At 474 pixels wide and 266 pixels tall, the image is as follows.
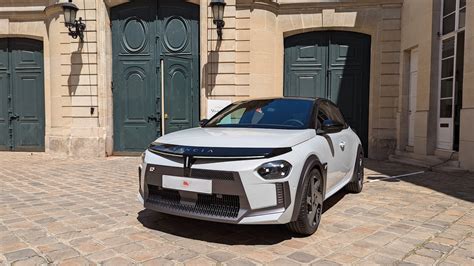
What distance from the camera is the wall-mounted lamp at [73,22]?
9.21m

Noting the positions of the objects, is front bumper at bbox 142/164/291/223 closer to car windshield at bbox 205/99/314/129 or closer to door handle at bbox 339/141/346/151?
car windshield at bbox 205/99/314/129

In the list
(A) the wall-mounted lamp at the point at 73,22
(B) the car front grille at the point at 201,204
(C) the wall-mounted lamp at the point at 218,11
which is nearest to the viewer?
(B) the car front grille at the point at 201,204

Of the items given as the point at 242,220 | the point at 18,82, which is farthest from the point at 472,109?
the point at 18,82

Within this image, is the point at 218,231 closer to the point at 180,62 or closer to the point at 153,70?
the point at 180,62

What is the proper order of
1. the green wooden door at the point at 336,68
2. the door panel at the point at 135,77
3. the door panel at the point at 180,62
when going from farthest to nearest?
the green wooden door at the point at 336,68, the door panel at the point at 135,77, the door panel at the point at 180,62

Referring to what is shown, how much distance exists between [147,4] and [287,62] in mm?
4452

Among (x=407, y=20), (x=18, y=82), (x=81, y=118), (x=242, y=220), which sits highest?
(x=407, y=20)

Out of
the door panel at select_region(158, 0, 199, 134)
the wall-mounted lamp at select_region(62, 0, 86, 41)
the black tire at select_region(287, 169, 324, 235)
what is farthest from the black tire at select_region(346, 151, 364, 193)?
the wall-mounted lamp at select_region(62, 0, 86, 41)

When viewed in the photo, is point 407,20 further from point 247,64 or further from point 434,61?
point 247,64

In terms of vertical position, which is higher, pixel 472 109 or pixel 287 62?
pixel 287 62

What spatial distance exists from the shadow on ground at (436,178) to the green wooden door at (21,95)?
9.94 metres

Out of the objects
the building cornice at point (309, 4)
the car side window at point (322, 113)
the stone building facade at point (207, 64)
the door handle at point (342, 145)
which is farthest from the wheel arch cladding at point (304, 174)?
Answer: the building cornice at point (309, 4)

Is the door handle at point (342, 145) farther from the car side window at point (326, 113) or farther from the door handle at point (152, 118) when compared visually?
the door handle at point (152, 118)

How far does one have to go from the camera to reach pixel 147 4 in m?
10.1
